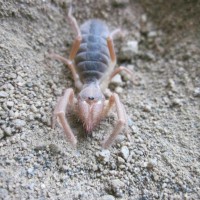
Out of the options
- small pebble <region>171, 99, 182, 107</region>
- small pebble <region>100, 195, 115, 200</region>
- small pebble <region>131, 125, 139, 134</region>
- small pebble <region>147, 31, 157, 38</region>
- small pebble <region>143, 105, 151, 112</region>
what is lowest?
small pebble <region>100, 195, 115, 200</region>

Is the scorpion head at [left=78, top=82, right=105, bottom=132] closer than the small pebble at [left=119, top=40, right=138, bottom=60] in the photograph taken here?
Yes

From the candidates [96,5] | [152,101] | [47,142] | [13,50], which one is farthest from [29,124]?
[96,5]

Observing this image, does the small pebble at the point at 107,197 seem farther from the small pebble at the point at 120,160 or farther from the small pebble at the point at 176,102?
the small pebble at the point at 176,102

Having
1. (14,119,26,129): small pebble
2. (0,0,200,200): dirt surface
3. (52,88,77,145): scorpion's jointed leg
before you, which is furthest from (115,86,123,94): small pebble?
(14,119,26,129): small pebble

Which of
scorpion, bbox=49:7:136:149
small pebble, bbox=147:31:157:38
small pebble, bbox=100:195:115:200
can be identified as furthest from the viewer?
small pebble, bbox=147:31:157:38

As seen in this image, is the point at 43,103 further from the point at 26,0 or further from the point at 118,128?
the point at 26,0

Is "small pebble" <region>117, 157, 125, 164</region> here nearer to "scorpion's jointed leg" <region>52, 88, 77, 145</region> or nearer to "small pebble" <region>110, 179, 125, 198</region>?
"small pebble" <region>110, 179, 125, 198</region>

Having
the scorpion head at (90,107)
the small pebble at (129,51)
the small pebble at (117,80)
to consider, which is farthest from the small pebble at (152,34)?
the scorpion head at (90,107)

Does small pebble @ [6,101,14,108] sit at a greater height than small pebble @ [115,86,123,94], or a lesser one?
greater
